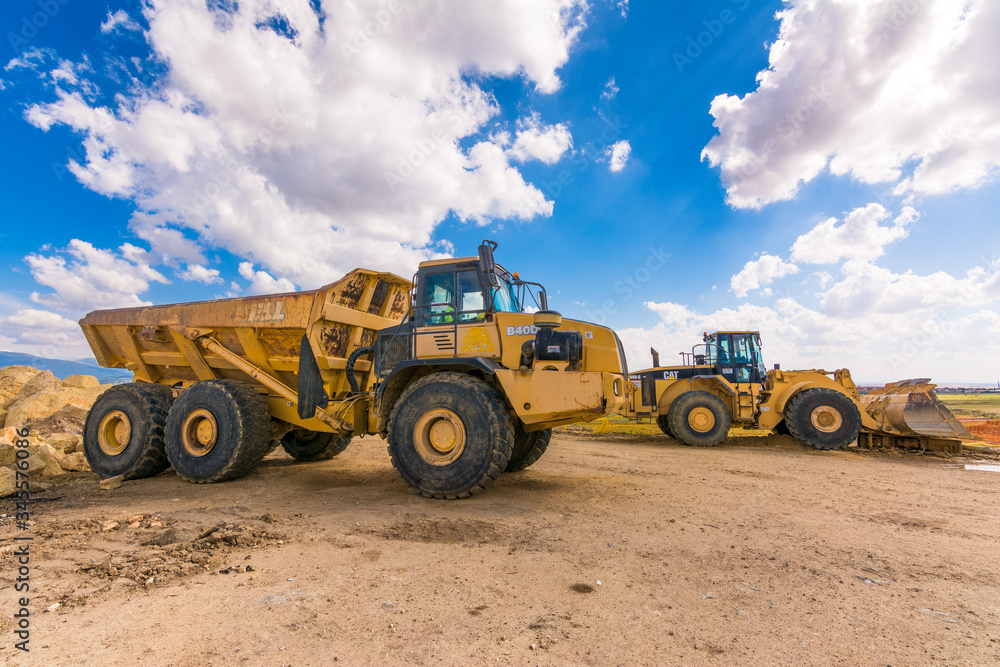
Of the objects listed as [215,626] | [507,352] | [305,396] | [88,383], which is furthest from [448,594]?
[88,383]

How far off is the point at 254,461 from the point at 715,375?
32.8 feet

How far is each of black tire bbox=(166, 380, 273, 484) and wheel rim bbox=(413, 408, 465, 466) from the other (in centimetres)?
263

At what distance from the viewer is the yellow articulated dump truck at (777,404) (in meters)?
9.78

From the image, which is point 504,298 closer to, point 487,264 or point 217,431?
point 487,264

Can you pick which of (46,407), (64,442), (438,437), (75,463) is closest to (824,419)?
(438,437)

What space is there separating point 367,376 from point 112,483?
3.69 m

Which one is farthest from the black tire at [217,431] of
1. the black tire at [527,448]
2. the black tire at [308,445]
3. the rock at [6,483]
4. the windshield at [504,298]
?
the windshield at [504,298]

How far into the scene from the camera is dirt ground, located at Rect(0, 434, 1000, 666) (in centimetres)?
227

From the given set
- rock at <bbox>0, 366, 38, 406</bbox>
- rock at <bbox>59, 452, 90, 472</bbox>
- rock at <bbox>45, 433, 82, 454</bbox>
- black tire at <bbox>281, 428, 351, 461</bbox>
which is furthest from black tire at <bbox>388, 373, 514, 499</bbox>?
rock at <bbox>0, 366, 38, 406</bbox>

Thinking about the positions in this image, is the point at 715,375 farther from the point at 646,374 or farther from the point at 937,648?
the point at 937,648

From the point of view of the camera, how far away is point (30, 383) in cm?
1129

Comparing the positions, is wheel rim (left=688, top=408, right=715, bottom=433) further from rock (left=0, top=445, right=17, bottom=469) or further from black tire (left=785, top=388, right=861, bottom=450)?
rock (left=0, top=445, right=17, bottom=469)

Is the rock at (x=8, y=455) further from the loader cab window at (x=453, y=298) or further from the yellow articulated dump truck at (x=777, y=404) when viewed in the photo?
the yellow articulated dump truck at (x=777, y=404)

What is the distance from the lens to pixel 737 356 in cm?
1184
